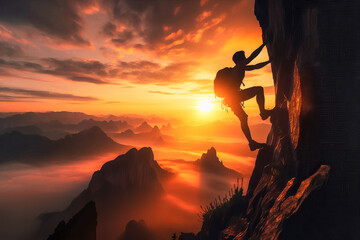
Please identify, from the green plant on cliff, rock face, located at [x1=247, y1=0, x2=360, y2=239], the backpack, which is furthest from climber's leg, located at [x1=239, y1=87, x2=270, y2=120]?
the green plant on cliff

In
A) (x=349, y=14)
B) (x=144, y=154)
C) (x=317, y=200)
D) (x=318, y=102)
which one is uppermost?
(x=349, y=14)

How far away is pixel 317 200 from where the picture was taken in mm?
5176

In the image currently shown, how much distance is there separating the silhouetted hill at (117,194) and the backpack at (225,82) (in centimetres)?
8130

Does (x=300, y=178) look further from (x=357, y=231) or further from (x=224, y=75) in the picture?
(x=224, y=75)

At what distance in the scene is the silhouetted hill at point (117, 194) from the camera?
249ft

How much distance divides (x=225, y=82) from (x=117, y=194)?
91729mm

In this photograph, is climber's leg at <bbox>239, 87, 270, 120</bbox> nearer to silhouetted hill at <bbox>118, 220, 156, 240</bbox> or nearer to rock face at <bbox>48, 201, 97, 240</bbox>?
rock face at <bbox>48, 201, 97, 240</bbox>

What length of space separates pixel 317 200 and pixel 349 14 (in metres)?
5.79

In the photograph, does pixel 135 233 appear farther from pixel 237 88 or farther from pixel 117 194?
pixel 237 88

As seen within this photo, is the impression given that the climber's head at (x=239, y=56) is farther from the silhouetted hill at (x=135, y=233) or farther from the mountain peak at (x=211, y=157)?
the mountain peak at (x=211, y=157)

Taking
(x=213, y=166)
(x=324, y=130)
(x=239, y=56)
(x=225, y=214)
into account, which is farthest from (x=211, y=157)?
(x=324, y=130)

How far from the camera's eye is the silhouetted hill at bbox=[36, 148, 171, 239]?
75938 millimetres

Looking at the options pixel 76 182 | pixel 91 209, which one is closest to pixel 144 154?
pixel 91 209

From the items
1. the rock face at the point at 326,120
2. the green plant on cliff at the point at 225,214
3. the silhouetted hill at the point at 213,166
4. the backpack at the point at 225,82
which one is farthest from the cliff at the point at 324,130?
the silhouetted hill at the point at 213,166
